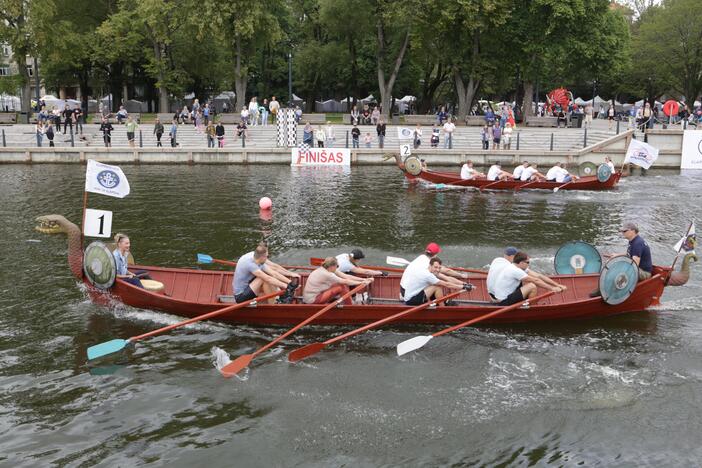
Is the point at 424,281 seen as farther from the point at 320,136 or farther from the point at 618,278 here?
the point at 320,136

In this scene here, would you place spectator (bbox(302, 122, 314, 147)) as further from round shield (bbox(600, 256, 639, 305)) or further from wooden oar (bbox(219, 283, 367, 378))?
round shield (bbox(600, 256, 639, 305))

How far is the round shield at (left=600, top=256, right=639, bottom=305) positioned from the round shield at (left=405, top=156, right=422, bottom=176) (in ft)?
60.6

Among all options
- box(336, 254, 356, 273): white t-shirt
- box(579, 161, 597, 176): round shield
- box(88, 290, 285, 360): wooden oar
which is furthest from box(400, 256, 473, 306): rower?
box(579, 161, 597, 176): round shield

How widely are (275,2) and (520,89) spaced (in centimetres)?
2456

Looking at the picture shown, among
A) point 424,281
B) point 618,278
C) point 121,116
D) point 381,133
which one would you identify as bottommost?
point 424,281

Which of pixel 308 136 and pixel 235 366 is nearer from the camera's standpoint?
pixel 235 366

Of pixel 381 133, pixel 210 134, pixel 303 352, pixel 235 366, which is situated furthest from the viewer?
pixel 381 133

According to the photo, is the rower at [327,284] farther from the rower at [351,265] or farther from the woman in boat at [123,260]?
the woman in boat at [123,260]

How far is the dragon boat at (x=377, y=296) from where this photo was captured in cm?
1452

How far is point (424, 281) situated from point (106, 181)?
24.2ft

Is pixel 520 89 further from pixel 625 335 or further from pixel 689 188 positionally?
pixel 625 335

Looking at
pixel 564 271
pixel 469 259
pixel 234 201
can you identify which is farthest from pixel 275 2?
pixel 564 271

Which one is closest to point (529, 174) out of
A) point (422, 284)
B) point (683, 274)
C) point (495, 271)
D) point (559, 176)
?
point (559, 176)

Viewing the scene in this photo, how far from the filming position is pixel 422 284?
1445 centimetres
